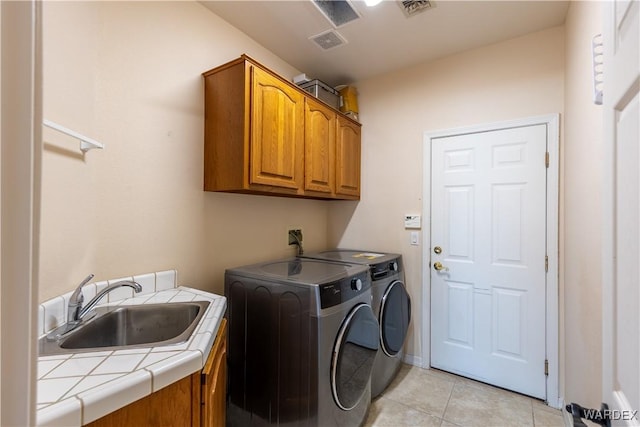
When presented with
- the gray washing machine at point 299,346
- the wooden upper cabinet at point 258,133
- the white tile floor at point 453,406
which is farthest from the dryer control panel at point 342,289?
the white tile floor at point 453,406

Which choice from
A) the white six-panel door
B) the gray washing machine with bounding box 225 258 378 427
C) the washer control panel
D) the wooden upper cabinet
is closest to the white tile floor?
the white six-panel door

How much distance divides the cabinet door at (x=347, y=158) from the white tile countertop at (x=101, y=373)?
1663 mm

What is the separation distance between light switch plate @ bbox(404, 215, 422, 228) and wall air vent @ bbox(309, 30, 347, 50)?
1504mm

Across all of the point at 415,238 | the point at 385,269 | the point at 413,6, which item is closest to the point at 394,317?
the point at 385,269

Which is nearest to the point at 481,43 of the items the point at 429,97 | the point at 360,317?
the point at 429,97

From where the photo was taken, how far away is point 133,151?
4.91 feet

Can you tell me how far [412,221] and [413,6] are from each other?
61.0 inches

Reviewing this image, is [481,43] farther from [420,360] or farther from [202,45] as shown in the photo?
[420,360]

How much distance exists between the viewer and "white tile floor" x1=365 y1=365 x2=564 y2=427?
Result: 5.84ft

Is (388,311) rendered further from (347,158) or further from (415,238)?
(347,158)

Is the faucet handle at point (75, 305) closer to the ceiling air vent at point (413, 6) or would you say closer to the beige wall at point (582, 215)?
the beige wall at point (582, 215)

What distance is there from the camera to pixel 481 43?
2203mm

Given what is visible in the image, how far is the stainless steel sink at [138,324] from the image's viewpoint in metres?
1.17

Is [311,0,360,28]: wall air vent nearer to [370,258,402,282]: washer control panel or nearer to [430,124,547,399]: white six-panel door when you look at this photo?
[430,124,547,399]: white six-panel door
